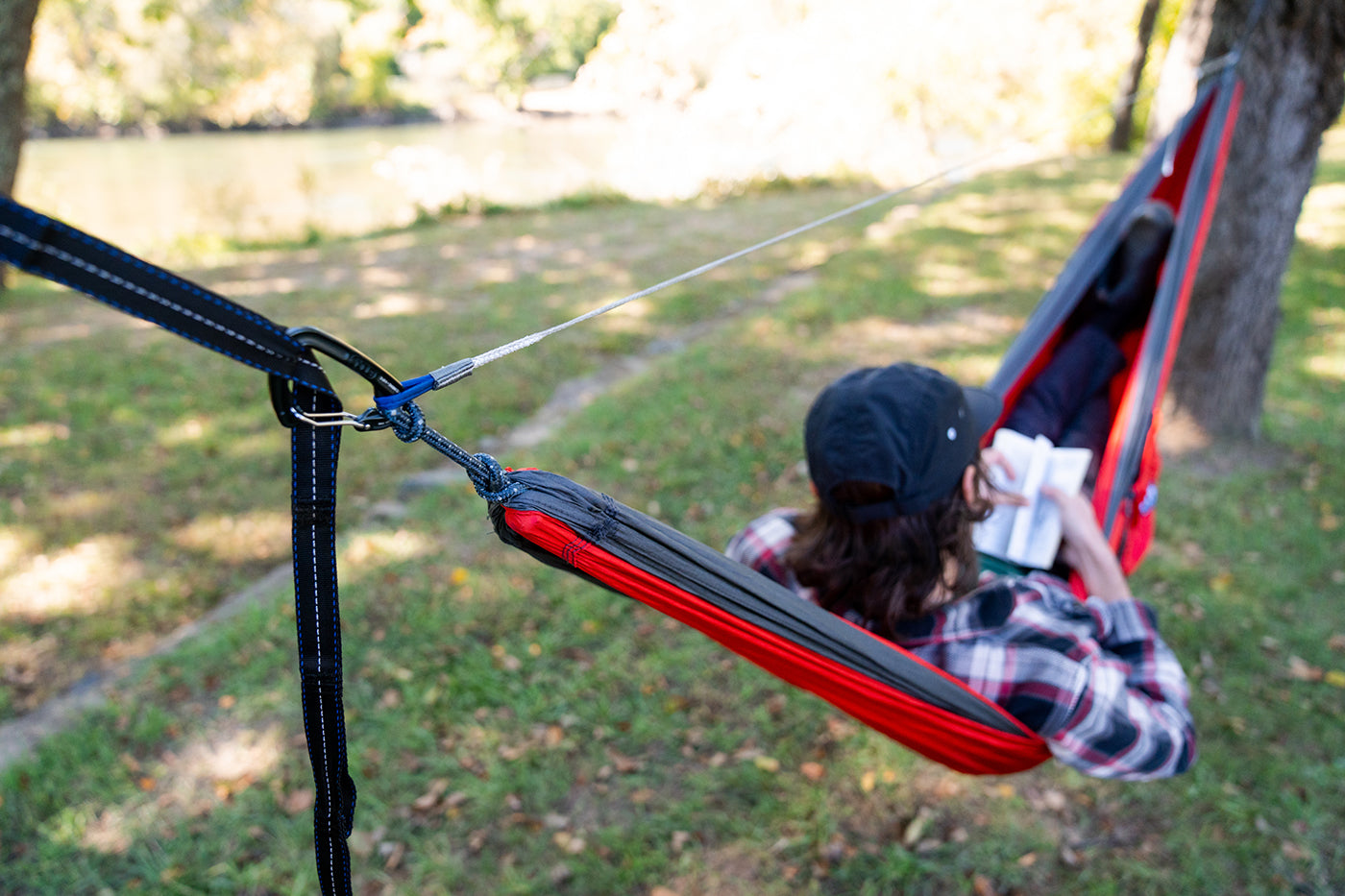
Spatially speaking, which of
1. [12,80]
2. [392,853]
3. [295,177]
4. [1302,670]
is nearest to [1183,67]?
[1302,670]

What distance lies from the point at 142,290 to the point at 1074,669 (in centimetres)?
125

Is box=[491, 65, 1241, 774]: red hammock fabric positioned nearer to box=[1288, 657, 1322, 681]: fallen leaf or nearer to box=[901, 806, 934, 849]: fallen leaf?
box=[901, 806, 934, 849]: fallen leaf

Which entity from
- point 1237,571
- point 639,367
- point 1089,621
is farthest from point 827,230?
point 1089,621

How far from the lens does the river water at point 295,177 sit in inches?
321

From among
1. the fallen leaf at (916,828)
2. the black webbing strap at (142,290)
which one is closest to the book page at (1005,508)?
the fallen leaf at (916,828)

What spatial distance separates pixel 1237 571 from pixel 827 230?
518 cm

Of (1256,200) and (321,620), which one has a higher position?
(1256,200)

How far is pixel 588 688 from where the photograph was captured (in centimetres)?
222

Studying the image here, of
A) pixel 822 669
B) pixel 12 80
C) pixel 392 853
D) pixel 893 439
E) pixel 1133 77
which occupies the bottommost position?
pixel 392 853

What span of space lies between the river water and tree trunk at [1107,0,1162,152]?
6.34 m

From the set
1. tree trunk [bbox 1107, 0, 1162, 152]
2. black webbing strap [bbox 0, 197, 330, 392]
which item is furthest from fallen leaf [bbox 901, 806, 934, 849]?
tree trunk [bbox 1107, 0, 1162, 152]

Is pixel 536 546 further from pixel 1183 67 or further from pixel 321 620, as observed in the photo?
pixel 1183 67

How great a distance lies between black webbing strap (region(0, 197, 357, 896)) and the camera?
1.89 ft

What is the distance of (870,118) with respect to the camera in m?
8.71
